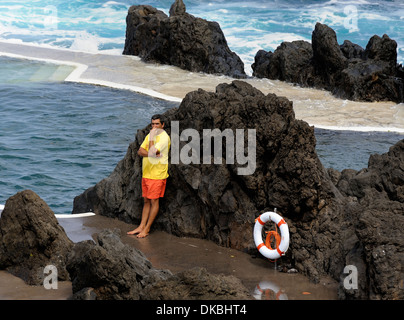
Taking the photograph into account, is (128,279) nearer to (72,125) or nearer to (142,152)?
(142,152)

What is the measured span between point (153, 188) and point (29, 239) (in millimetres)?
1731

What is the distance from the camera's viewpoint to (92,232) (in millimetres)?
8141

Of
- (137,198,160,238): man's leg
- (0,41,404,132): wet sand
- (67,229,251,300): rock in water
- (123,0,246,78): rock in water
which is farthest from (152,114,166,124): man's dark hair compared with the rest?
(123,0,246,78): rock in water

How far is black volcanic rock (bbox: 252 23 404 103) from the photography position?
17828 millimetres

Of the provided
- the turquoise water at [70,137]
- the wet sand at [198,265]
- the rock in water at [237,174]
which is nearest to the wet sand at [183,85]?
the turquoise water at [70,137]

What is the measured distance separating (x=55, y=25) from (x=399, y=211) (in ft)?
109

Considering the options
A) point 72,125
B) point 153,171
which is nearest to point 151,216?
point 153,171

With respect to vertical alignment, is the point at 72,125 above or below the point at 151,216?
below

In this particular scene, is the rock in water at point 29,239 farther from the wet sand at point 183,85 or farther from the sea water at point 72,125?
the wet sand at point 183,85

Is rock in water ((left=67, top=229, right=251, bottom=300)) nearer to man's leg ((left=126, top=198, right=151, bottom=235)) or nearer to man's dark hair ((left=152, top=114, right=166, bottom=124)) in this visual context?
man's leg ((left=126, top=198, right=151, bottom=235))

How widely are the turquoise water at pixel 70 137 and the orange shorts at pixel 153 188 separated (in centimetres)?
317

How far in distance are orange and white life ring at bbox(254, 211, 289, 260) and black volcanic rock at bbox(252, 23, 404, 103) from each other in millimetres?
11675

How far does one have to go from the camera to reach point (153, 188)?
7895mm

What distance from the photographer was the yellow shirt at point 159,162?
791cm
